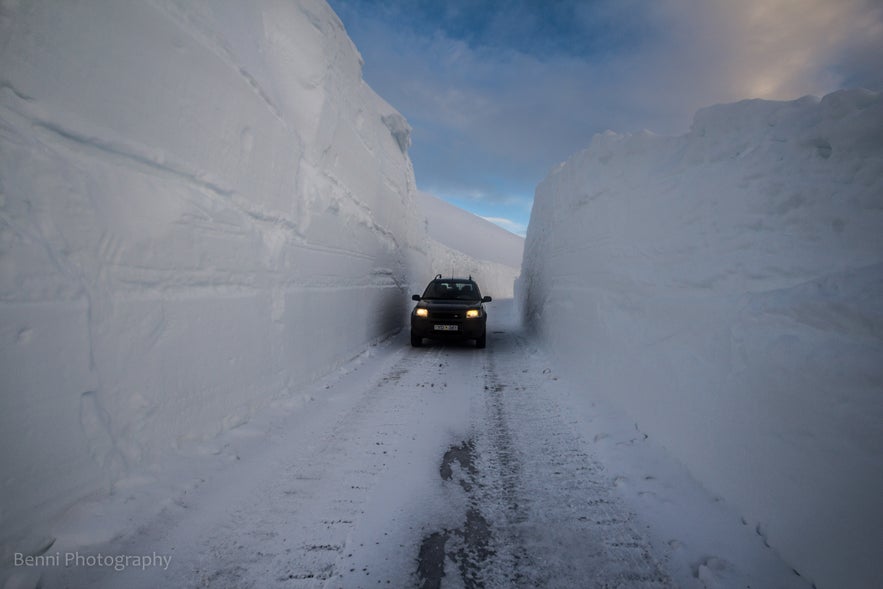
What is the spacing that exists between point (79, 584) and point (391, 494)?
1.61 m

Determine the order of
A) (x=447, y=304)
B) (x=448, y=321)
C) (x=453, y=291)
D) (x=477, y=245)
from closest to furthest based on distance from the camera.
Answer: (x=448, y=321) → (x=447, y=304) → (x=453, y=291) → (x=477, y=245)

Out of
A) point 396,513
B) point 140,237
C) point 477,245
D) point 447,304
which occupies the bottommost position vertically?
point 396,513

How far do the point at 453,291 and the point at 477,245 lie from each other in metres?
74.3

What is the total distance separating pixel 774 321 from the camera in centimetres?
231

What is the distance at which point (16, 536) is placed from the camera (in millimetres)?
1866

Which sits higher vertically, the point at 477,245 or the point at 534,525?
the point at 477,245

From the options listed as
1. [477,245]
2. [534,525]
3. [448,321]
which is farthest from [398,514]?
[477,245]

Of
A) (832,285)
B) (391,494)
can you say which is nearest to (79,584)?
(391,494)

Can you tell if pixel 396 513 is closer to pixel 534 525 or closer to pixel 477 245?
pixel 534 525

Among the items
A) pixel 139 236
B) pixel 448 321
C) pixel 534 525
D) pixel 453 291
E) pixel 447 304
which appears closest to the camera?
pixel 534 525

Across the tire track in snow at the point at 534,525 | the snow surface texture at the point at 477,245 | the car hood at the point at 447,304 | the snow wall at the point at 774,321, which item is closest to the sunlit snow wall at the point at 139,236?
the tire track in snow at the point at 534,525

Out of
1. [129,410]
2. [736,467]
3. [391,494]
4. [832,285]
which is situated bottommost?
[391,494]

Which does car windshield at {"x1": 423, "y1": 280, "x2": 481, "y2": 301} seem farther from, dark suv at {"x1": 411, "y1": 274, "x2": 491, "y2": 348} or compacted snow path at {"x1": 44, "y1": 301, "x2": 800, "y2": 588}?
compacted snow path at {"x1": 44, "y1": 301, "x2": 800, "y2": 588}

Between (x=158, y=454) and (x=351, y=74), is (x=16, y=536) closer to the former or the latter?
(x=158, y=454)
